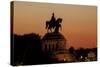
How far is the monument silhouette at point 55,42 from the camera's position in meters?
2.68

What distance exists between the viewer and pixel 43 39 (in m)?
2.66

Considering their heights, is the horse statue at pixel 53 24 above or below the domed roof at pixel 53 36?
above

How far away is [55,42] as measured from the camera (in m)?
2.73

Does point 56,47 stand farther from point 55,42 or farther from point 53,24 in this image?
point 53,24

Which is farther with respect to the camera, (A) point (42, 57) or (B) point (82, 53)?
(B) point (82, 53)

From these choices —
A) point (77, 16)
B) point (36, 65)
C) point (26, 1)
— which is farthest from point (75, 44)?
point (26, 1)

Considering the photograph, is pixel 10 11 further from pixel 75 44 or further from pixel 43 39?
pixel 75 44

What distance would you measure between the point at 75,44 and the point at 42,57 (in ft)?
1.49

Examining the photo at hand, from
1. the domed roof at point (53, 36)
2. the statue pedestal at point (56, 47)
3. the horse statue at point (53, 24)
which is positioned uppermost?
the horse statue at point (53, 24)

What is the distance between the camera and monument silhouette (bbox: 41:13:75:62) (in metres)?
2.68

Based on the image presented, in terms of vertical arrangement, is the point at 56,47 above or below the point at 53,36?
below

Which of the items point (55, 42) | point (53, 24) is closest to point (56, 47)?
point (55, 42)

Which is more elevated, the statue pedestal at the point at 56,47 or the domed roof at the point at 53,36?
the domed roof at the point at 53,36

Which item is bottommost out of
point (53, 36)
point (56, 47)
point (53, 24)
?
point (56, 47)
